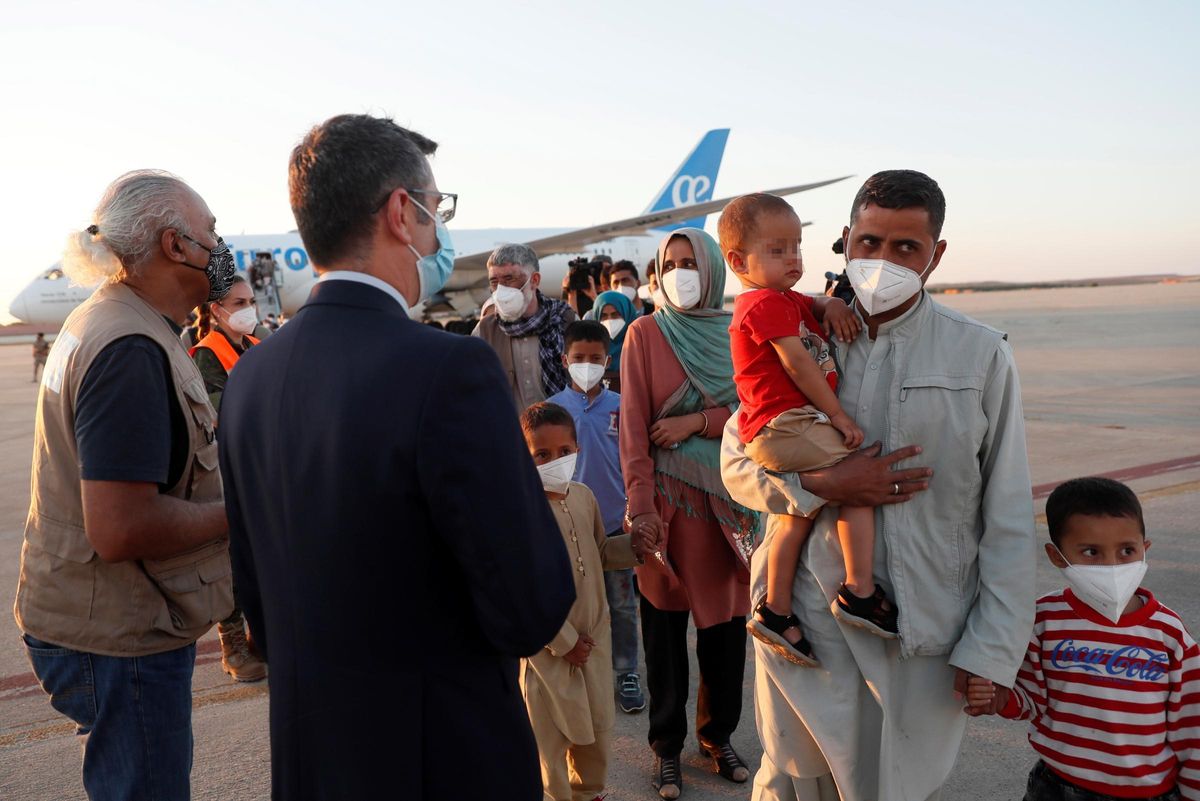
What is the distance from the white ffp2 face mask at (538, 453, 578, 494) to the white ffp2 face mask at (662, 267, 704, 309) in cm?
78

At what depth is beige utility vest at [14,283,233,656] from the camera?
2002 mm

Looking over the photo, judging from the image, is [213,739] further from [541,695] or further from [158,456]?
[158,456]

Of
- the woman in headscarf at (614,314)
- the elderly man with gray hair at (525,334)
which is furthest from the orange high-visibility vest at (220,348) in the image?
the woman in headscarf at (614,314)

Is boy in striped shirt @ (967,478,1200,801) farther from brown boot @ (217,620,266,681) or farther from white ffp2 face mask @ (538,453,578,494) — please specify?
brown boot @ (217,620,266,681)

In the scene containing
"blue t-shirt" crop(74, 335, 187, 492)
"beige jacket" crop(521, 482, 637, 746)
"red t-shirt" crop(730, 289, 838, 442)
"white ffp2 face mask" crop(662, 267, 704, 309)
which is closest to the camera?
"blue t-shirt" crop(74, 335, 187, 492)

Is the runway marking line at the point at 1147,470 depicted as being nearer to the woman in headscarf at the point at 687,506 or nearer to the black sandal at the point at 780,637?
the woman in headscarf at the point at 687,506

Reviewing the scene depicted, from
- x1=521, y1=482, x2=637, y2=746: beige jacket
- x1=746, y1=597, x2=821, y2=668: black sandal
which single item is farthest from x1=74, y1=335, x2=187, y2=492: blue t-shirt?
x1=746, y1=597, x2=821, y2=668: black sandal

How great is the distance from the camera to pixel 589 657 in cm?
288

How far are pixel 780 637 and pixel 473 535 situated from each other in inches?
46.1

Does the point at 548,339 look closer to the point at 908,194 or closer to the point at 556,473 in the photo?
the point at 556,473

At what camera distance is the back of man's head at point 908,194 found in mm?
2023

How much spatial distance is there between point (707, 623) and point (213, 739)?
213cm

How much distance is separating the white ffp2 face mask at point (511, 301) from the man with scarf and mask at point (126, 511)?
8.42ft

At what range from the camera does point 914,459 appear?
6.61 ft
